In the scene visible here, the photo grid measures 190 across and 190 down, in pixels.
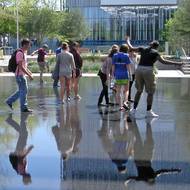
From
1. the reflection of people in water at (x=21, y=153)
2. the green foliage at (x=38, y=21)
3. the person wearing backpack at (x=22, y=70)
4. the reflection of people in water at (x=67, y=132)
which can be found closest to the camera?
the reflection of people in water at (x=21, y=153)

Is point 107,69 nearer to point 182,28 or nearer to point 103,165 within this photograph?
point 103,165

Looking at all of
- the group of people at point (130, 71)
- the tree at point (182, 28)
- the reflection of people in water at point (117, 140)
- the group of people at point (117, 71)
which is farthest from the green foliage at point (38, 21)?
the reflection of people in water at point (117, 140)

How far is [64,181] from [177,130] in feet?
14.6

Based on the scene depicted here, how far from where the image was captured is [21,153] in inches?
320

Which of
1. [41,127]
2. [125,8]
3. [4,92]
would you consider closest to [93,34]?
[125,8]

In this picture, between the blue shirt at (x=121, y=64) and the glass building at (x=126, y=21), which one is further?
the glass building at (x=126, y=21)

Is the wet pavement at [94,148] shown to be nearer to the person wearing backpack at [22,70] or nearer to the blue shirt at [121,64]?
the person wearing backpack at [22,70]

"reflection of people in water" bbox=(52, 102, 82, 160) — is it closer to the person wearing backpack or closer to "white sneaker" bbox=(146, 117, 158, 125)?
the person wearing backpack

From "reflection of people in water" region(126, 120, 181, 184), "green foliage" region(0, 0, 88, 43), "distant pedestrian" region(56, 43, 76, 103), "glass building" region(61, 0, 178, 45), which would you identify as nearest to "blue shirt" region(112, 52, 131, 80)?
"distant pedestrian" region(56, 43, 76, 103)

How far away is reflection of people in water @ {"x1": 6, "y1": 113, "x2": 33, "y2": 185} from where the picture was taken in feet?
22.5

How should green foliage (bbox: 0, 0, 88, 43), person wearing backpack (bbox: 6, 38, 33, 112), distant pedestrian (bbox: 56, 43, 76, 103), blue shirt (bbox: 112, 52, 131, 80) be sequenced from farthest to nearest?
green foliage (bbox: 0, 0, 88, 43)
distant pedestrian (bbox: 56, 43, 76, 103)
blue shirt (bbox: 112, 52, 131, 80)
person wearing backpack (bbox: 6, 38, 33, 112)

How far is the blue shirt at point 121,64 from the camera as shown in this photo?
1297 cm

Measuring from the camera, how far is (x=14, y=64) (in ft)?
41.3

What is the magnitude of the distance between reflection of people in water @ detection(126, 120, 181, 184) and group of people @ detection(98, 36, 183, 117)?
6.18 feet
